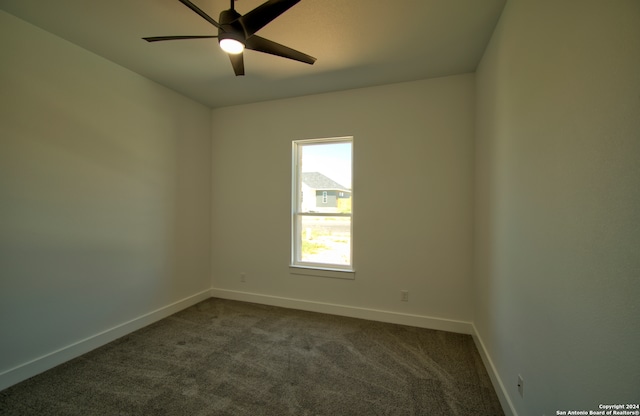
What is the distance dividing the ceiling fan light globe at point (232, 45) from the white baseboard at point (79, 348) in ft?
9.37

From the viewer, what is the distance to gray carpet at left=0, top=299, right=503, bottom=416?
5.65 ft

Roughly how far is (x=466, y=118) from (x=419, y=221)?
1.23 metres

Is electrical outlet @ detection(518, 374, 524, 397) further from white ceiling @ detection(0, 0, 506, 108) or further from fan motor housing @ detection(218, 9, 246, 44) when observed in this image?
fan motor housing @ detection(218, 9, 246, 44)

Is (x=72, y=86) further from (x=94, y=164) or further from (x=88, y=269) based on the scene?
(x=88, y=269)

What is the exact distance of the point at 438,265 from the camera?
2.82 metres

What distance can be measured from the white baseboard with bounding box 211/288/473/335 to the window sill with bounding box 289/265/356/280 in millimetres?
365

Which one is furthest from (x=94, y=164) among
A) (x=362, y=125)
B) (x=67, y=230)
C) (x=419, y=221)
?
(x=419, y=221)

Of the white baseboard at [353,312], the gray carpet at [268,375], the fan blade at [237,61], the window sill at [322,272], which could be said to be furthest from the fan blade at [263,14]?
the white baseboard at [353,312]

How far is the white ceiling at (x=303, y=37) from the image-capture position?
181 cm

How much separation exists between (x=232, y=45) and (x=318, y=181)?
2.05m

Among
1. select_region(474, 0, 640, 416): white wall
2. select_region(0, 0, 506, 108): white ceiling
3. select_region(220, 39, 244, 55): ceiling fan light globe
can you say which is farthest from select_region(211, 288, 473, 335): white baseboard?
select_region(220, 39, 244, 55): ceiling fan light globe

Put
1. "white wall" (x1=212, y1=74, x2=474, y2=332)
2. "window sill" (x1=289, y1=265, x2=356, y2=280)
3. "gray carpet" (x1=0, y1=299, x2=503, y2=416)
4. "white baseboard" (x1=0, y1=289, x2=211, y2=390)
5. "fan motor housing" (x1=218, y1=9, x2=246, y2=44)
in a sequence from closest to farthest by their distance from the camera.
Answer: "fan motor housing" (x1=218, y1=9, x2=246, y2=44) < "gray carpet" (x1=0, y1=299, x2=503, y2=416) < "white baseboard" (x1=0, y1=289, x2=211, y2=390) < "white wall" (x1=212, y1=74, x2=474, y2=332) < "window sill" (x1=289, y1=265, x2=356, y2=280)

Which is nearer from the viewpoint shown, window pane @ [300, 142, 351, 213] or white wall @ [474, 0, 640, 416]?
white wall @ [474, 0, 640, 416]

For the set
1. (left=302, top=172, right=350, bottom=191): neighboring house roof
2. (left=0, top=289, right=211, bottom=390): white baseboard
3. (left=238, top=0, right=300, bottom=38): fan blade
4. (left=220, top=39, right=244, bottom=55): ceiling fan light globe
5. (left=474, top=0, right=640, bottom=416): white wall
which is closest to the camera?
(left=474, top=0, right=640, bottom=416): white wall
